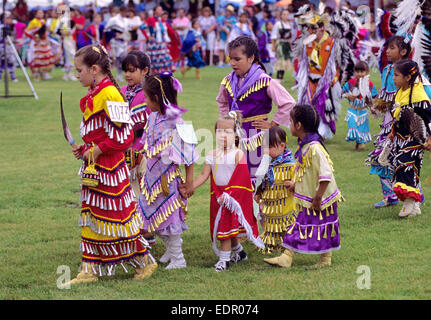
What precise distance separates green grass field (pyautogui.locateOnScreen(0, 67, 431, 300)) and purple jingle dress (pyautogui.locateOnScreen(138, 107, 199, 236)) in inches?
13.5

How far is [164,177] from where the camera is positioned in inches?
170

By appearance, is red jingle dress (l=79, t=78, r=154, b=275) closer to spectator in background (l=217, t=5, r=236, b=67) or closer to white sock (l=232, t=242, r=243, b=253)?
white sock (l=232, t=242, r=243, b=253)

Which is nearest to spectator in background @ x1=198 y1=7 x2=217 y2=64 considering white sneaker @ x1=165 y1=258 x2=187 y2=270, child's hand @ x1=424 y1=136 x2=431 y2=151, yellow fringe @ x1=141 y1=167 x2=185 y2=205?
child's hand @ x1=424 y1=136 x2=431 y2=151

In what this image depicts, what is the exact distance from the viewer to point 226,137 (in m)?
4.37

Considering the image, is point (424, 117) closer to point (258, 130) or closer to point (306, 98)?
point (258, 130)

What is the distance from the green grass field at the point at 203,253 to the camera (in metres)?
3.85

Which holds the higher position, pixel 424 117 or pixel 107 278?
pixel 424 117

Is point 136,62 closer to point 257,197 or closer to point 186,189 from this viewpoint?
point 186,189

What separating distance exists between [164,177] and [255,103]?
0.95 meters

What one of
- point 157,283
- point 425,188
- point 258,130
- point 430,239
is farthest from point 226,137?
point 425,188

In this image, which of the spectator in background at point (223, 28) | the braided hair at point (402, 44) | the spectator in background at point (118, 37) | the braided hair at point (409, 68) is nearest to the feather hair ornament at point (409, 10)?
the braided hair at point (409, 68)

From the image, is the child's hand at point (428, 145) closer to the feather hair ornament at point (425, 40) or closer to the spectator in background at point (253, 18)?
the feather hair ornament at point (425, 40)

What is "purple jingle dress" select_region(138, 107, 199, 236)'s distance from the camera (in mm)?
4289
